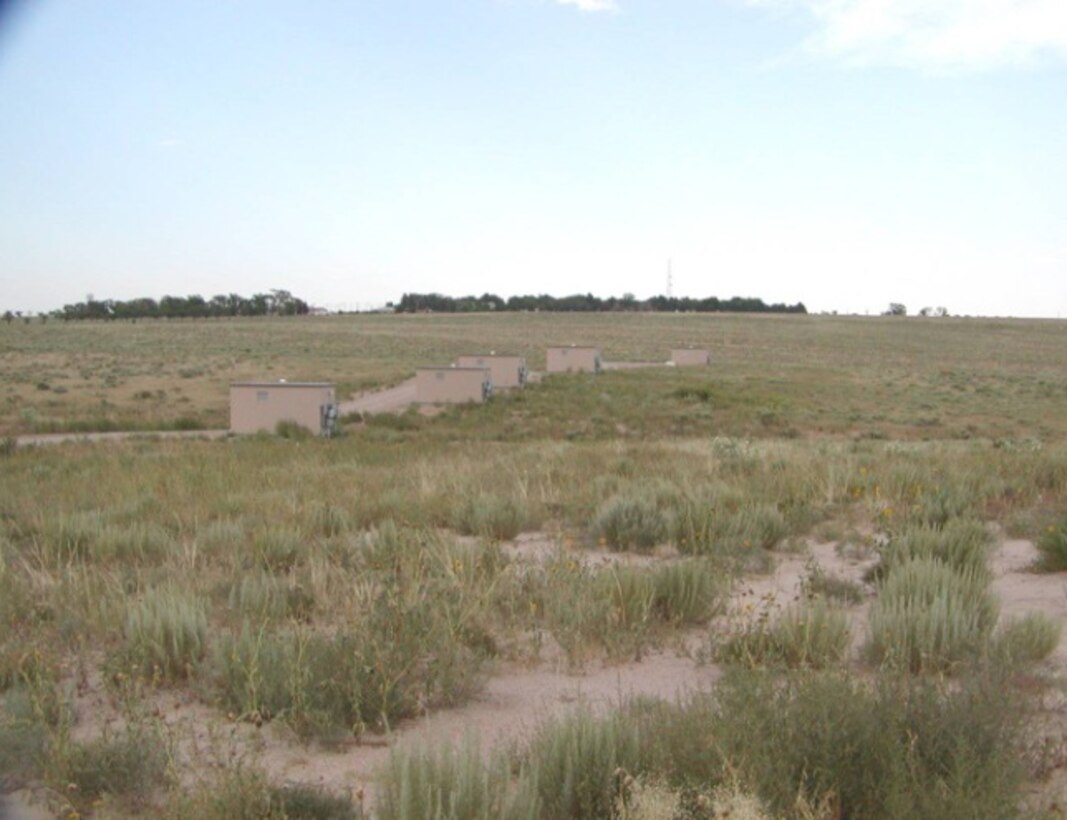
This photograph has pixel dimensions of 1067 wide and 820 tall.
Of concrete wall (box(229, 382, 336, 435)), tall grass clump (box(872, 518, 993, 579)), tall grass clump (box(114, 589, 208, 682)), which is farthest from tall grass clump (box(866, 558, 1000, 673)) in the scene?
concrete wall (box(229, 382, 336, 435))

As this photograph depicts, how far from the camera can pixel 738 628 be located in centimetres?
519

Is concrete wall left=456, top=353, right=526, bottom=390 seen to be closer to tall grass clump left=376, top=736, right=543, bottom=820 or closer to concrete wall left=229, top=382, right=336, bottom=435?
concrete wall left=229, top=382, right=336, bottom=435

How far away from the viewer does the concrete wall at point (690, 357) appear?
59.2 metres

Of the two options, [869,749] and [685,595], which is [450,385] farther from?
[869,749]

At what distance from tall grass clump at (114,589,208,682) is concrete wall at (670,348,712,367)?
5415 cm

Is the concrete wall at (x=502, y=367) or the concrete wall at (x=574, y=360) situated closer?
the concrete wall at (x=502, y=367)

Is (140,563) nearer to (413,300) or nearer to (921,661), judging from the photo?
(921,661)

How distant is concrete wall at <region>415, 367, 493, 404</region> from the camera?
1281 inches

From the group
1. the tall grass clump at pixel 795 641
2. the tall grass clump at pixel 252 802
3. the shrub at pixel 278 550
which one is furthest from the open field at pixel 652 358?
the tall grass clump at pixel 252 802

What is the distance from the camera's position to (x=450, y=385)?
107 ft

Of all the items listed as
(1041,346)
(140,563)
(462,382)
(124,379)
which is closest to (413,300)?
(1041,346)

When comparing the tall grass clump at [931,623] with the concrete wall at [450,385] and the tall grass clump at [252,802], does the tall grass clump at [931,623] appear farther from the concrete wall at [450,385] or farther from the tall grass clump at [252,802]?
the concrete wall at [450,385]

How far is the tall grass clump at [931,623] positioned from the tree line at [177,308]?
6087 inches

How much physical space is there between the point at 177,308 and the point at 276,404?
14068 centimetres
